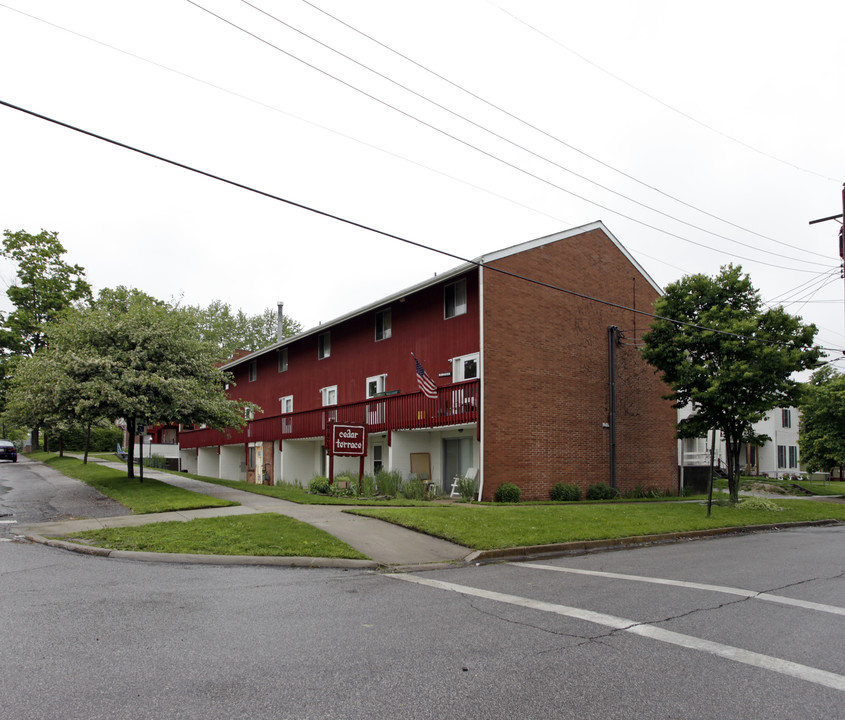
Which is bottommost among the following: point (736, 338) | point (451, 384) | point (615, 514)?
point (615, 514)

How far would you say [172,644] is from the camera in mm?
5781

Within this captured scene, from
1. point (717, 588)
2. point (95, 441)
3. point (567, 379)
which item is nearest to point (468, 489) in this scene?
point (567, 379)

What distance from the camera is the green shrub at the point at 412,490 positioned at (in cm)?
2045

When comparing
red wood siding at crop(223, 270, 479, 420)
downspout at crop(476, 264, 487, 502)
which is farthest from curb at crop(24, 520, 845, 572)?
red wood siding at crop(223, 270, 479, 420)

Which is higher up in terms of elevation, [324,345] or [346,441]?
[324,345]

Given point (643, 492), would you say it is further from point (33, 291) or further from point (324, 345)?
point (33, 291)

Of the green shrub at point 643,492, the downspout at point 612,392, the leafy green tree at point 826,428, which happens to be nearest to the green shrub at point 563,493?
the downspout at point 612,392

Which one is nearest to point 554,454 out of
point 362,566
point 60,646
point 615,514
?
point 615,514

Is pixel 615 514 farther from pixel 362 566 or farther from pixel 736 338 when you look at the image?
pixel 362 566

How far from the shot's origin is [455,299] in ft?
75.6

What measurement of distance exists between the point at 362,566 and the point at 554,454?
13.4 m

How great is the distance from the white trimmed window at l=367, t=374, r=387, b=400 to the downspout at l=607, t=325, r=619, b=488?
8.61 meters

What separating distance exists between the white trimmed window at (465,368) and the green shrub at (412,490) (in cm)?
376

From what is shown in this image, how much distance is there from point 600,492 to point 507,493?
15.1 ft
